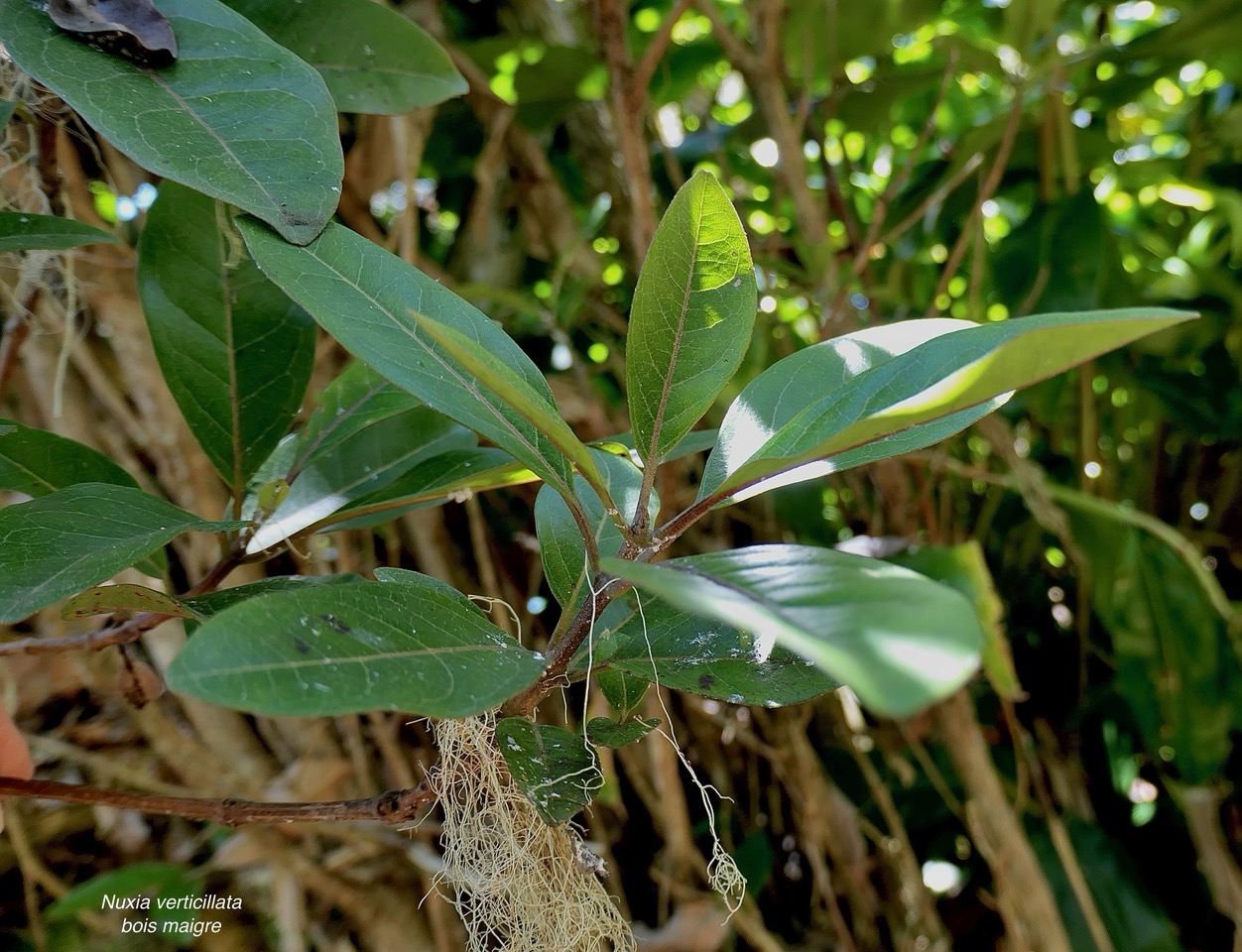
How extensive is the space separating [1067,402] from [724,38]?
2.42ft

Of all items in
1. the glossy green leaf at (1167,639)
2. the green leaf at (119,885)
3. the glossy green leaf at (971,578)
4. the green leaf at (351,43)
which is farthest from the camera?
the glossy green leaf at (1167,639)

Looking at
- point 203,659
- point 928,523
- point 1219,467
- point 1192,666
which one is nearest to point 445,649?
point 203,659

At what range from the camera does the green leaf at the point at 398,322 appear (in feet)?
1.10

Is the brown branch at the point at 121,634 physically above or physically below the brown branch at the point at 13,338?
below

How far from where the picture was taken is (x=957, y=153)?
118 centimetres

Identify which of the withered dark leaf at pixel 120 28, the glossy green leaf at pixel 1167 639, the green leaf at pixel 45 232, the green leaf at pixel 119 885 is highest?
the withered dark leaf at pixel 120 28

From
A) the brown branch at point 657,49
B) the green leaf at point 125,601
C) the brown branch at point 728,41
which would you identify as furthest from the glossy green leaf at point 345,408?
Answer: the brown branch at point 728,41

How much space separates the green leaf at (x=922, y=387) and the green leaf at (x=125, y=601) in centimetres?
25

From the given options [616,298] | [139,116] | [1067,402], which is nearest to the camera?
[139,116]

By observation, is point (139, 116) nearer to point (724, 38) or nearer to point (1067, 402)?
point (724, 38)

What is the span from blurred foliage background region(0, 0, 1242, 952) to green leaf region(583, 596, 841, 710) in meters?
0.48

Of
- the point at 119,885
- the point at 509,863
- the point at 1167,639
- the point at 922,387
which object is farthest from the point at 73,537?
the point at 1167,639

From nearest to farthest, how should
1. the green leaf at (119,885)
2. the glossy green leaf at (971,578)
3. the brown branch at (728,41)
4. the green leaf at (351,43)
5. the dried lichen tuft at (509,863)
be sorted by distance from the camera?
the dried lichen tuft at (509,863) < the green leaf at (351,43) < the green leaf at (119,885) < the glossy green leaf at (971,578) < the brown branch at (728,41)

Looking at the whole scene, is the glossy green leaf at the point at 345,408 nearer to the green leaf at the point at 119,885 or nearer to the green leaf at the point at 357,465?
the green leaf at the point at 357,465
